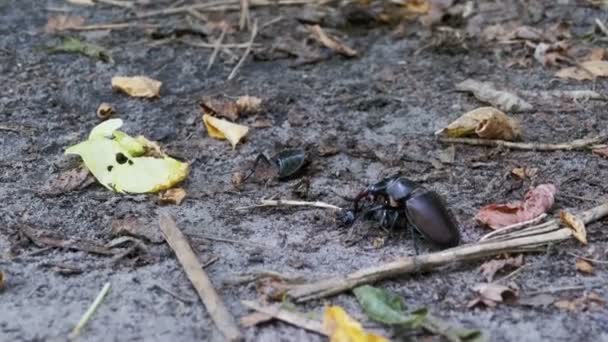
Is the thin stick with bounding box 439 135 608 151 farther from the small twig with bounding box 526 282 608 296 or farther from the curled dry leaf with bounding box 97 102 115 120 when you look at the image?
the curled dry leaf with bounding box 97 102 115 120

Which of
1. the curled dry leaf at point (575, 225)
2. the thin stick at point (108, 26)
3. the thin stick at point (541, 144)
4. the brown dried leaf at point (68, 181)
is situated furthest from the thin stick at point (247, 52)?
the curled dry leaf at point (575, 225)

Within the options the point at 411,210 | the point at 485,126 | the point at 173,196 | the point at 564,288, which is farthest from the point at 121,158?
the point at 564,288

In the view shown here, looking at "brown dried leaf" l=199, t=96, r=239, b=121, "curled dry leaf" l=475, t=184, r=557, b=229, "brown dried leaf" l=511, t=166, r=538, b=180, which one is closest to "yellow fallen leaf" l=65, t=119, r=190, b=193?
"brown dried leaf" l=199, t=96, r=239, b=121

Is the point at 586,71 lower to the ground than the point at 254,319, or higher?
lower

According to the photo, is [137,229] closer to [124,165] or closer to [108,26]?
[124,165]

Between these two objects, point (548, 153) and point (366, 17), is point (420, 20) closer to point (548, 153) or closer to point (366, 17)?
point (366, 17)

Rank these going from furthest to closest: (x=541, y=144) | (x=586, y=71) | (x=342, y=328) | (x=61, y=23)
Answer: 1. (x=61, y=23)
2. (x=586, y=71)
3. (x=541, y=144)
4. (x=342, y=328)
